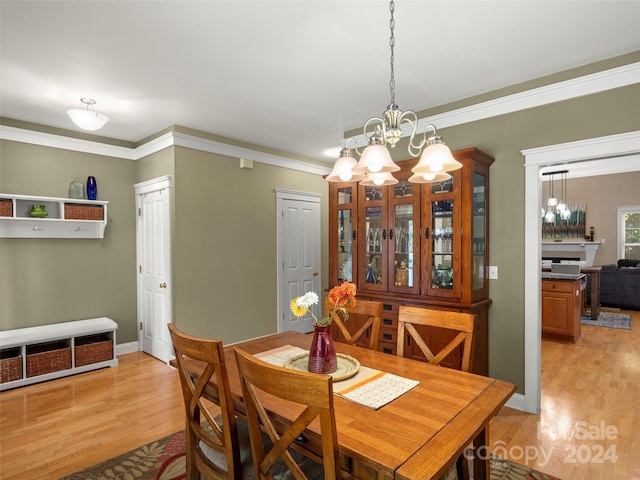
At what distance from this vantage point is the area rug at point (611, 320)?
5.64m

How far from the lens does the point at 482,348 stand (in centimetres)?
301

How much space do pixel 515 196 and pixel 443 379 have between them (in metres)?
1.96

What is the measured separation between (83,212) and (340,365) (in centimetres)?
362

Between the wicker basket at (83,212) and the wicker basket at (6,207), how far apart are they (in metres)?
0.45

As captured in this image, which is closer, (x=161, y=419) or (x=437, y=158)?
(x=437, y=158)

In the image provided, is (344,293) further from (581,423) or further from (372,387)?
(581,423)

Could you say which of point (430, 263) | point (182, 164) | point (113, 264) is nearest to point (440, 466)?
point (430, 263)

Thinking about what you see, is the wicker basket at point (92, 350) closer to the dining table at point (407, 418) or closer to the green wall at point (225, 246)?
the green wall at point (225, 246)

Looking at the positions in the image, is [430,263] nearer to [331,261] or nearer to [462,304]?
[462,304]

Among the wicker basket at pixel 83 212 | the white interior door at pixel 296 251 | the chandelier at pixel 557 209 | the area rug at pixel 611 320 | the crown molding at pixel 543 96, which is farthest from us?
the chandelier at pixel 557 209

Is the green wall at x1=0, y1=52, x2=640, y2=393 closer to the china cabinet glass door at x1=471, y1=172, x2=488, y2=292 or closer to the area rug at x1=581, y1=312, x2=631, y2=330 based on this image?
the china cabinet glass door at x1=471, y1=172, x2=488, y2=292

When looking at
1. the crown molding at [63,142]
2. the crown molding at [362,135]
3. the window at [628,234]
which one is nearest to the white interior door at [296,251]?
the crown molding at [362,135]

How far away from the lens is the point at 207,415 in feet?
5.02

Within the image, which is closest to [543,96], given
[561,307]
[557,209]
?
[561,307]
